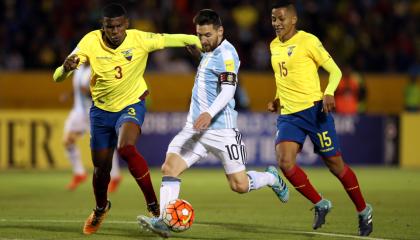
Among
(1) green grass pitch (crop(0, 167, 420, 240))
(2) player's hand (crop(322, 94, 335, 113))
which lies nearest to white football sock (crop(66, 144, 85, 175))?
(1) green grass pitch (crop(0, 167, 420, 240))

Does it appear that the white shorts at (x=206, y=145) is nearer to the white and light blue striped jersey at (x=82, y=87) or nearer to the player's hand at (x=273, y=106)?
the player's hand at (x=273, y=106)

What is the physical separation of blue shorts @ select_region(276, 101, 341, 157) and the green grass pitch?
2.88 feet

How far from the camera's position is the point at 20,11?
79.3ft

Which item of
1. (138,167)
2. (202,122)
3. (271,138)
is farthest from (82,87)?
(202,122)

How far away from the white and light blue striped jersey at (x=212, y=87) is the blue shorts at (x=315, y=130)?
0.88 meters

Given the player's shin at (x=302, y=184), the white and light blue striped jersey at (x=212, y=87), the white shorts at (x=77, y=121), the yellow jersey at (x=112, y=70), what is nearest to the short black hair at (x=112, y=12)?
the yellow jersey at (x=112, y=70)

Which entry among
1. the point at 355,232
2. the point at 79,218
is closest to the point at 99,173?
the point at 79,218

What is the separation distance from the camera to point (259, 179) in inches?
414

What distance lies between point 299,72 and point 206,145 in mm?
1455

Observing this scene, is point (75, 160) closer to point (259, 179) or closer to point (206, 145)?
point (259, 179)

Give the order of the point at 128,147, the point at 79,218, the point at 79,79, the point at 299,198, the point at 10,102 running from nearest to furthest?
the point at 128,147 < the point at 79,218 < the point at 299,198 < the point at 79,79 < the point at 10,102

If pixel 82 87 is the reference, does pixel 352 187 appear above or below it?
below

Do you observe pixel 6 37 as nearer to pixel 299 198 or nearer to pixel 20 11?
pixel 20 11

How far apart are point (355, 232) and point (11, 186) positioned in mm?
8359
